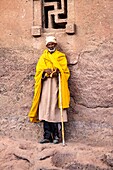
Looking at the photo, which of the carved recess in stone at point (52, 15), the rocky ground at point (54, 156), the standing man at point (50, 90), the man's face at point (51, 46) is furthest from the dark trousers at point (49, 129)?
the carved recess in stone at point (52, 15)

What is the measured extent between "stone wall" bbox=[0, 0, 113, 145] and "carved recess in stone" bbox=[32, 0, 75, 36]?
0.08m

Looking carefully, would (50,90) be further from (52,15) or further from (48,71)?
(52,15)

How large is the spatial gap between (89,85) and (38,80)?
700mm

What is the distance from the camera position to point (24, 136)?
195 inches

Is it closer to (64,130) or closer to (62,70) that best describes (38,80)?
(62,70)

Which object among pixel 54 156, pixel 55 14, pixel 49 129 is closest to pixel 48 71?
pixel 49 129

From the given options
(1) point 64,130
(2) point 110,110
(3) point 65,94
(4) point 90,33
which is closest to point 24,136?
(1) point 64,130

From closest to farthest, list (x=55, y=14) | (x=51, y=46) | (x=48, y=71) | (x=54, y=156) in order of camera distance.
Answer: (x=54, y=156)
(x=48, y=71)
(x=51, y=46)
(x=55, y=14)

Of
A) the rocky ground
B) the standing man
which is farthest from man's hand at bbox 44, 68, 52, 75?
the rocky ground

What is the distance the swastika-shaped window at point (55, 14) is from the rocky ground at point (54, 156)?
171cm

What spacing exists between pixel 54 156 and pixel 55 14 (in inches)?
79.4

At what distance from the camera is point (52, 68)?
183 inches

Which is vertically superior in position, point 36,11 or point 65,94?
point 36,11

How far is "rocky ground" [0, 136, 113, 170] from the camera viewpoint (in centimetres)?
396
